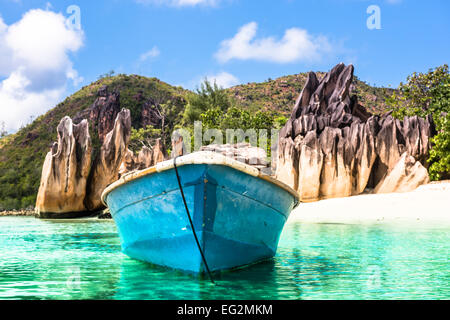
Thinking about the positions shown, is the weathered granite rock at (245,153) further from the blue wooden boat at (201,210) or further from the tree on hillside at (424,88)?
the blue wooden boat at (201,210)

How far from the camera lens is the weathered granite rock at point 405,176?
69.4ft

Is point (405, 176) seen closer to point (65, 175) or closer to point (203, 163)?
point (65, 175)

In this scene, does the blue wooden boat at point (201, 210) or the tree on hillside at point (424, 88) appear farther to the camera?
the tree on hillside at point (424, 88)

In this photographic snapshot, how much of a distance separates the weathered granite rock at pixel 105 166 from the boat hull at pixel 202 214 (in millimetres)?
18292

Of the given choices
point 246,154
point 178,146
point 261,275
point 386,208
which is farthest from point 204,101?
point 261,275

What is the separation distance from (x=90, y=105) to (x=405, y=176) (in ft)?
166

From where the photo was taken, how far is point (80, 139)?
23953 mm

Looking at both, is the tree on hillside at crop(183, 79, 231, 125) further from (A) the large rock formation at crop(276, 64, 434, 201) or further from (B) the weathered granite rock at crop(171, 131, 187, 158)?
(A) the large rock formation at crop(276, 64, 434, 201)

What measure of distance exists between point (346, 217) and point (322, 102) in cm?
1139

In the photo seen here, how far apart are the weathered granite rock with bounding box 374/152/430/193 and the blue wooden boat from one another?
16.7 meters

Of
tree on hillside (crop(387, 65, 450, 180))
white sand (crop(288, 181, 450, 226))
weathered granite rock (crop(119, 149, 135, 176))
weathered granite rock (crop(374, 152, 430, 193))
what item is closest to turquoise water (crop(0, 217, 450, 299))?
white sand (crop(288, 181, 450, 226))

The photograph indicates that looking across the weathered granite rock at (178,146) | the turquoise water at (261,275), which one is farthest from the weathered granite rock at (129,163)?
the turquoise water at (261,275)

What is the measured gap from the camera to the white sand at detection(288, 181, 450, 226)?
1656cm
